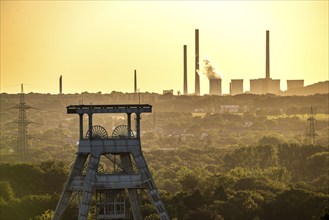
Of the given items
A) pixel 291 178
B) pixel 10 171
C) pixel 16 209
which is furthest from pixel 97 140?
pixel 291 178

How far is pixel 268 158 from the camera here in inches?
7785

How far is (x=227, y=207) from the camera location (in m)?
94.7

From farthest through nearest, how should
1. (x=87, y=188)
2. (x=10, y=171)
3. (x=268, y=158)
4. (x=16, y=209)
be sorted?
1. (x=268, y=158)
2. (x=10, y=171)
3. (x=16, y=209)
4. (x=87, y=188)

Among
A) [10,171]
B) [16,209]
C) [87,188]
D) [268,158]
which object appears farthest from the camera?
[268,158]

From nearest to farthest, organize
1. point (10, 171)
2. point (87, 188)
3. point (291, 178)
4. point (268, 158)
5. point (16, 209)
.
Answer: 1. point (87, 188)
2. point (16, 209)
3. point (10, 171)
4. point (291, 178)
5. point (268, 158)

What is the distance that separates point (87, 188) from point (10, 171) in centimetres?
6893

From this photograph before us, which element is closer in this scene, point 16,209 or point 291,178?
point 16,209

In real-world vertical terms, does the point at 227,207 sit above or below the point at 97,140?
below

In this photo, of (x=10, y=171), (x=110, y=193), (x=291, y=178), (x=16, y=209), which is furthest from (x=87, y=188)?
(x=291, y=178)

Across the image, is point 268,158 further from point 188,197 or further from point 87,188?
point 87,188

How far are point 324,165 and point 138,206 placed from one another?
5147 inches

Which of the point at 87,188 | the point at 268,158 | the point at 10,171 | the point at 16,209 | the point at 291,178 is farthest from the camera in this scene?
the point at 268,158

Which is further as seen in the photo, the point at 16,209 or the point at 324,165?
the point at 324,165

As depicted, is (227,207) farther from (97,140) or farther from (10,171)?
(97,140)
